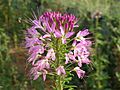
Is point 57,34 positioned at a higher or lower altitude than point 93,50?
lower

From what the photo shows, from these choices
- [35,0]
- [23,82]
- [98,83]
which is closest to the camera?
[23,82]

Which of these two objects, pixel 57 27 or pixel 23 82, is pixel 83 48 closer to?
pixel 57 27

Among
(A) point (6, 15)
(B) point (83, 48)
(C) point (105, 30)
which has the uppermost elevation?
(A) point (6, 15)

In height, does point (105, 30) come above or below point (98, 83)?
above

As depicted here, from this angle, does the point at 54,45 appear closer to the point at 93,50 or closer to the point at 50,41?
the point at 50,41

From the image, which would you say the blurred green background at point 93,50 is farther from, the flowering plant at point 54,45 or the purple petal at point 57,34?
the purple petal at point 57,34

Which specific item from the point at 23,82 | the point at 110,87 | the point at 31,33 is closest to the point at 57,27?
the point at 31,33

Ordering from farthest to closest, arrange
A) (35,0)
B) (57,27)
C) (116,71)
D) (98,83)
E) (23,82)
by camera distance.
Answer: (35,0) < (116,71) < (98,83) < (23,82) < (57,27)

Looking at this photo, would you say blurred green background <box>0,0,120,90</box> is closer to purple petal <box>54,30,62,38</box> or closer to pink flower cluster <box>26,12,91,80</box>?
pink flower cluster <box>26,12,91,80</box>

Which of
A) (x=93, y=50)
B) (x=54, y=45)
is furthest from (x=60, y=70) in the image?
(x=93, y=50)
